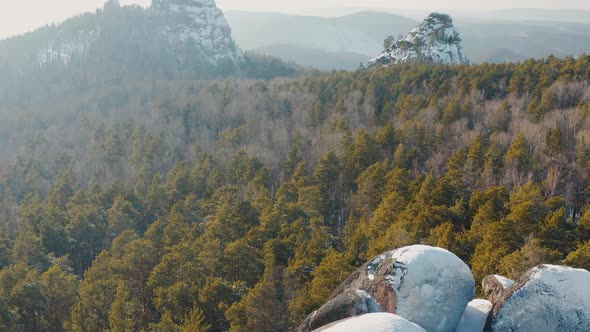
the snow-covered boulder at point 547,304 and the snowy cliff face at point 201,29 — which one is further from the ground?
the snowy cliff face at point 201,29

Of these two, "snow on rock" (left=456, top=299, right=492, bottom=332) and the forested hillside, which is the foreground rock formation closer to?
"snow on rock" (left=456, top=299, right=492, bottom=332)

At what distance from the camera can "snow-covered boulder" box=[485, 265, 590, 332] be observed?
11.9 meters

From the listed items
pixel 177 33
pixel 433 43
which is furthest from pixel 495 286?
pixel 177 33

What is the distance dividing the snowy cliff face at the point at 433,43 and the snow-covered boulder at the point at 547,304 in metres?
89.4

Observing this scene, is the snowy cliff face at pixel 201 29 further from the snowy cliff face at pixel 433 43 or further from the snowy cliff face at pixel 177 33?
the snowy cliff face at pixel 433 43

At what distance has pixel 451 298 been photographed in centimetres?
1361

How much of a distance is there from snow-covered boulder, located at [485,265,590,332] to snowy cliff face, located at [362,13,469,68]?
293 ft

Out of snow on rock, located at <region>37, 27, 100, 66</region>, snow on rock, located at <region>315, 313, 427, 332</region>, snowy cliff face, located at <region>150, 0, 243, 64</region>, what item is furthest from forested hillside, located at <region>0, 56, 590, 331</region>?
snowy cliff face, located at <region>150, 0, 243, 64</region>

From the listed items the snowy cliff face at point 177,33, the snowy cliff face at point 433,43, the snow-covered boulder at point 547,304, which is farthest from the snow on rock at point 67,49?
the snow-covered boulder at point 547,304

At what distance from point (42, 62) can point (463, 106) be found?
5311 inches

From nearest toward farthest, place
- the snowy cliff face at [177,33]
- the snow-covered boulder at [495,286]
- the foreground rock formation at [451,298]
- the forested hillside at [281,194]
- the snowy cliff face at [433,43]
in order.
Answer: the foreground rock formation at [451,298], the snow-covered boulder at [495,286], the forested hillside at [281,194], the snowy cliff face at [433,43], the snowy cliff face at [177,33]

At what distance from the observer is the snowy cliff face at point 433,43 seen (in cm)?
9738

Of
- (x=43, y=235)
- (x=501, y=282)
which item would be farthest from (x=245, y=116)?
(x=501, y=282)

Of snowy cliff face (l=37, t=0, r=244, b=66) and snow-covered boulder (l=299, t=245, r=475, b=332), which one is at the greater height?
snowy cliff face (l=37, t=0, r=244, b=66)
